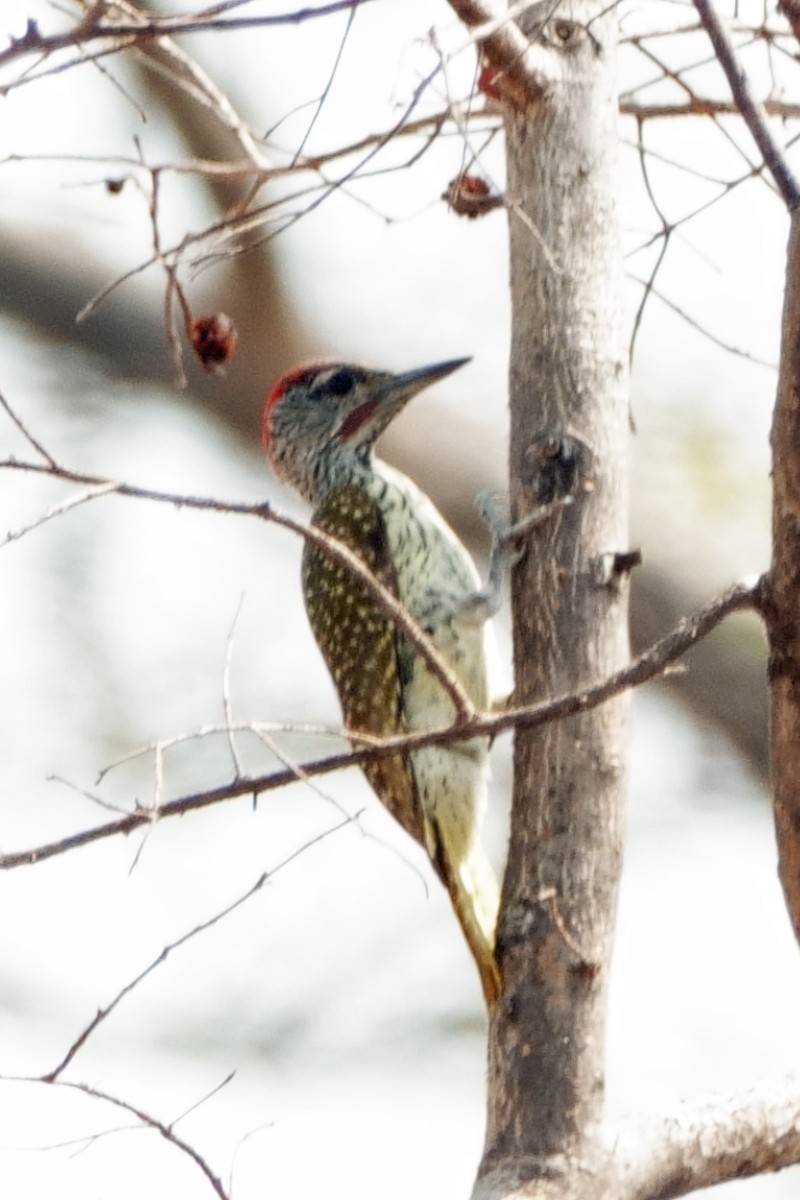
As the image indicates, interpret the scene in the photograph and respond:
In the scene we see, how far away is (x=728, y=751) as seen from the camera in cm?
624

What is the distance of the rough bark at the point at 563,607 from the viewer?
123 inches

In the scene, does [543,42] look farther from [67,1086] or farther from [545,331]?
[67,1086]

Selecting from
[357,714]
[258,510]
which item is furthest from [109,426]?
[258,510]

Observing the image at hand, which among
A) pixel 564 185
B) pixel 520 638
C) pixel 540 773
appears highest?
pixel 564 185

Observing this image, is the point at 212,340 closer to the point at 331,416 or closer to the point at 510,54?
the point at 331,416

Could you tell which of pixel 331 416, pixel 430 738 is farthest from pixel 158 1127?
pixel 331 416

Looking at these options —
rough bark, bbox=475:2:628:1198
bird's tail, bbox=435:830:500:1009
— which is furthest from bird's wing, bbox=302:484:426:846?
rough bark, bbox=475:2:628:1198

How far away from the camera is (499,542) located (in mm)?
3453

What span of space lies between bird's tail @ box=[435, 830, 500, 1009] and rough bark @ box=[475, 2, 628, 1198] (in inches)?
4.5

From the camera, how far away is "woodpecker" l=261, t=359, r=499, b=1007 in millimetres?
4074

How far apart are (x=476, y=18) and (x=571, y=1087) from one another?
182 centimetres

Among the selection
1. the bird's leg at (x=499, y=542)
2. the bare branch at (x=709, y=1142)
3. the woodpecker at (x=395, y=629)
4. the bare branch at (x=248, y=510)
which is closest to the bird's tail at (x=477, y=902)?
the woodpecker at (x=395, y=629)

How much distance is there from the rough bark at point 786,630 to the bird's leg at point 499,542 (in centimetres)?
86

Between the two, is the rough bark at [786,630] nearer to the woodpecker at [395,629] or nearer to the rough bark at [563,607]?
the rough bark at [563,607]
